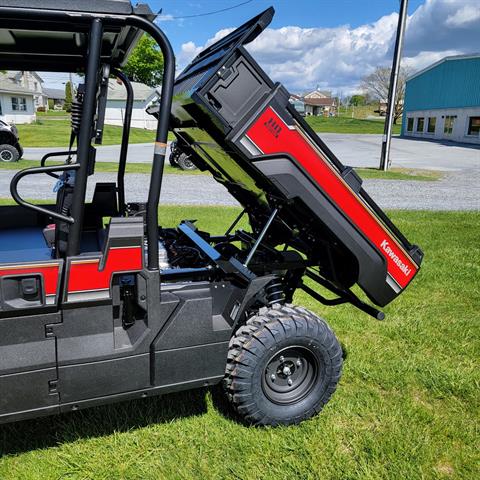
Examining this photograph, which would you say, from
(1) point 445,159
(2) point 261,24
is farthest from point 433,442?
(1) point 445,159

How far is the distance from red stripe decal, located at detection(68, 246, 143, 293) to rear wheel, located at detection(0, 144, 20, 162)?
49.5ft

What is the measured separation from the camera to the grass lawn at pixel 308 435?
2.53 metres

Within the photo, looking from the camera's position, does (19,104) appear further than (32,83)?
No

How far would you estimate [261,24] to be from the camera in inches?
92.7

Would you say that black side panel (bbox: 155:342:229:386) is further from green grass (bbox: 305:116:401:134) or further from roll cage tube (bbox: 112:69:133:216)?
green grass (bbox: 305:116:401:134)

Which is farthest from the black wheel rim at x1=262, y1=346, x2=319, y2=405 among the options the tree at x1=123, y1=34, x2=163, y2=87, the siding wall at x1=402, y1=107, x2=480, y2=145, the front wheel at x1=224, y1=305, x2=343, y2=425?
the tree at x1=123, y1=34, x2=163, y2=87

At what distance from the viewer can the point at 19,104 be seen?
40750 mm

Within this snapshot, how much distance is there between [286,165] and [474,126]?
3916cm

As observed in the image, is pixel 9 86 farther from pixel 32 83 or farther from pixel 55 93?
pixel 55 93

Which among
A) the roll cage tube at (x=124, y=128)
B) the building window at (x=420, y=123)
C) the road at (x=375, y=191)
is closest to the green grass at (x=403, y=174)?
the road at (x=375, y=191)

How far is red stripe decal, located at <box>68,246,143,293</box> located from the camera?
7.36ft

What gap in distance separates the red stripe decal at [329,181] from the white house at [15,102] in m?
42.0

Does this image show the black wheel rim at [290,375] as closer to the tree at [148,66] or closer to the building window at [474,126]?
the building window at [474,126]

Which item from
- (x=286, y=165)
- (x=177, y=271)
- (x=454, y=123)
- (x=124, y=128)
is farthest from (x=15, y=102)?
(x=286, y=165)
